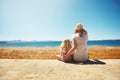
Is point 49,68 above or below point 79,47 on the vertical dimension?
below

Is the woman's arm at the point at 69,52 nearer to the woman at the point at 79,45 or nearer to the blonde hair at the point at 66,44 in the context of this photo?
the woman at the point at 79,45

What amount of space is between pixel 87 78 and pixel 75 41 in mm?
2481

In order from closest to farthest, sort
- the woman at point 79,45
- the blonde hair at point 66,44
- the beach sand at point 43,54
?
the woman at point 79,45, the blonde hair at point 66,44, the beach sand at point 43,54

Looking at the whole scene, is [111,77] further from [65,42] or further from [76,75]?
[65,42]

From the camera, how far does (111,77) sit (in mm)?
4684

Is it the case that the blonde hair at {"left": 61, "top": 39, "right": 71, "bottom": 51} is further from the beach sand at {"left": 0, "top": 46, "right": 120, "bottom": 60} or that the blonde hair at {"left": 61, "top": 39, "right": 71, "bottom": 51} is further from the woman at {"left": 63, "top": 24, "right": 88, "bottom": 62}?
the beach sand at {"left": 0, "top": 46, "right": 120, "bottom": 60}

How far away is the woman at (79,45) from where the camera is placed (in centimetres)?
691

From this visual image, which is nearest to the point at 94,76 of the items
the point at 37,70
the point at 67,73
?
the point at 67,73

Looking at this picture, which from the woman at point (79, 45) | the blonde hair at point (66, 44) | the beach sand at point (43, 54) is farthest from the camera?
the beach sand at point (43, 54)

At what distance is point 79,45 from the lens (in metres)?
7.01

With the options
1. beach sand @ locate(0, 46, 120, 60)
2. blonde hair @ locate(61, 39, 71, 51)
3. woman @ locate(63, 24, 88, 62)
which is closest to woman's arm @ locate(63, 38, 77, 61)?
woman @ locate(63, 24, 88, 62)

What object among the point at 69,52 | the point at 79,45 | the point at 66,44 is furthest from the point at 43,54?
the point at 79,45

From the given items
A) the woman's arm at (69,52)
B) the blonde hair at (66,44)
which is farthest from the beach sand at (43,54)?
the woman's arm at (69,52)

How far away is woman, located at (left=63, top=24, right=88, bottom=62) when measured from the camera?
6.91 meters
